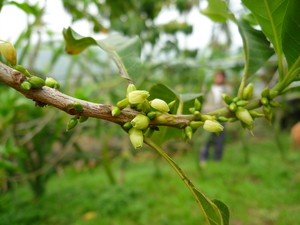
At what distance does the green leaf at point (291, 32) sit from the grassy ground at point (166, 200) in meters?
1.91

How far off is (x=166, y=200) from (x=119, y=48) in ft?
7.23

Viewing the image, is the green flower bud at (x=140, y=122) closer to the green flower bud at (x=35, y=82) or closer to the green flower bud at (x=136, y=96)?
the green flower bud at (x=136, y=96)

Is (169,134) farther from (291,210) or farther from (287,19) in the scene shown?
(291,210)

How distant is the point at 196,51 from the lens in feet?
12.8

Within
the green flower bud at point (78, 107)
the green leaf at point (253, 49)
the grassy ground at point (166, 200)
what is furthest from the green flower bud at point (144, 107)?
the grassy ground at point (166, 200)

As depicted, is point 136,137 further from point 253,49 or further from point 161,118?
point 253,49

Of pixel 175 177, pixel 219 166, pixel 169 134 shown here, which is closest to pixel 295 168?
pixel 219 166

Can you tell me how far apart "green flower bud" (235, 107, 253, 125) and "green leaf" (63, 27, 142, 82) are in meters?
0.25

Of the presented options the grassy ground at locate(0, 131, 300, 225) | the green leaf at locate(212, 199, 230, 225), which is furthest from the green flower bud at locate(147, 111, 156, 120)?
the grassy ground at locate(0, 131, 300, 225)

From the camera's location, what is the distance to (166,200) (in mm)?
2502

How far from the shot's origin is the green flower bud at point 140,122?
14.7 inches

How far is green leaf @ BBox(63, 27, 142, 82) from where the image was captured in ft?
1.86

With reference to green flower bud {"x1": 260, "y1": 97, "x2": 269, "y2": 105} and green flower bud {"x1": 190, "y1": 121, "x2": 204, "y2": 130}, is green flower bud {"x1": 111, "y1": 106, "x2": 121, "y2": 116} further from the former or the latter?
green flower bud {"x1": 260, "y1": 97, "x2": 269, "y2": 105}

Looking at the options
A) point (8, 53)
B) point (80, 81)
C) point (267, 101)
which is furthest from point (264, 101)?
point (80, 81)
